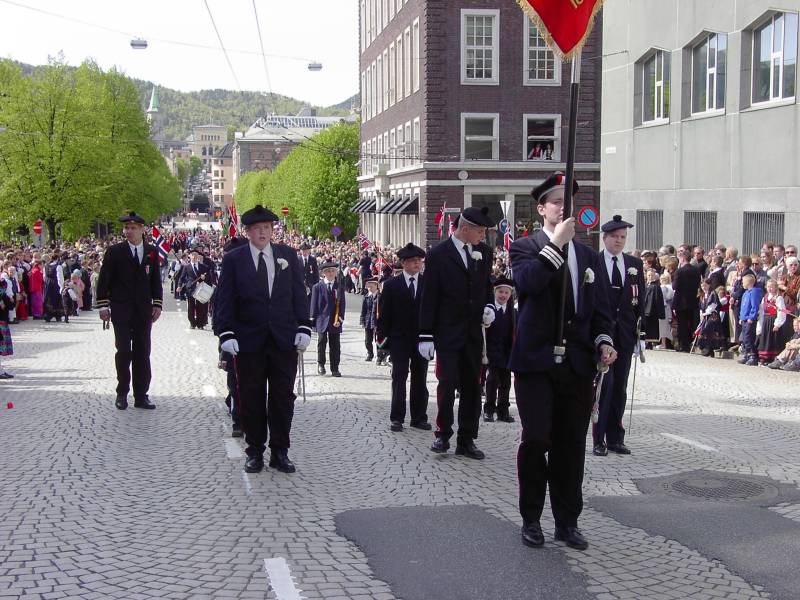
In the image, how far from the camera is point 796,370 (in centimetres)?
1614

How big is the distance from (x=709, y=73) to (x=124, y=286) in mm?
18785

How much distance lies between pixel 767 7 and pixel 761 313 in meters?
9.50

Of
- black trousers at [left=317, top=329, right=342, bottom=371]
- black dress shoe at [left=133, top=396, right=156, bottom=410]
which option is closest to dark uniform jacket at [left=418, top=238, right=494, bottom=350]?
black dress shoe at [left=133, top=396, right=156, bottom=410]

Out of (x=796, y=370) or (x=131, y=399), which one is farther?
(x=796, y=370)

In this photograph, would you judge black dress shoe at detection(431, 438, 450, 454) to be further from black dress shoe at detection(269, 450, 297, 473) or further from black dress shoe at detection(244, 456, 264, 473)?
black dress shoe at detection(244, 456, 264, 473)

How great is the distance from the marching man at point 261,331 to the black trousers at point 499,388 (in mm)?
3382

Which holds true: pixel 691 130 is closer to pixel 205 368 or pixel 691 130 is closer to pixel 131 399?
pixel 205 368

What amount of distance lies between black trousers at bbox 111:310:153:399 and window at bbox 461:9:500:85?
35.8 meters

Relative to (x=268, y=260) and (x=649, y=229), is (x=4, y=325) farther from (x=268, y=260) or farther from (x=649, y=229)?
(x=649, y=229)

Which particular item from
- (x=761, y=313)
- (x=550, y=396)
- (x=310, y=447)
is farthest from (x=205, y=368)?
(x=550, y=396)

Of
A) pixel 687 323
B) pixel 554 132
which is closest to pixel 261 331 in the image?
pixel 687 323

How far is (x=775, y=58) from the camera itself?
75.8 feet

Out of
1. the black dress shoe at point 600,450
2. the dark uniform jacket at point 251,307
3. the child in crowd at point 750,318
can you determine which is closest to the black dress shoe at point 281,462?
the dark uniform jacket at point 251,307

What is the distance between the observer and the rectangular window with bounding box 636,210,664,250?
94.1 ft
